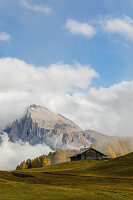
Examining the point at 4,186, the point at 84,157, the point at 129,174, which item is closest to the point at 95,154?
the point at 84,157

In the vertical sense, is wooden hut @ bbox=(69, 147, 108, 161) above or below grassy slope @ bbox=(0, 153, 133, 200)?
above

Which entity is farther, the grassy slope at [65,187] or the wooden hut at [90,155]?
the wooden hut at [90,155]

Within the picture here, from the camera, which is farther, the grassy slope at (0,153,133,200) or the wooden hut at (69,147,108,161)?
the wooden hut at (69,147,108,161)

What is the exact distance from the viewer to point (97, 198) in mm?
23812

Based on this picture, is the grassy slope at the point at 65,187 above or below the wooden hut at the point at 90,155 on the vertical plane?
below

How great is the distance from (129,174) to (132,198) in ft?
90.2

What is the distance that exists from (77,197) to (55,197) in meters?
2.34

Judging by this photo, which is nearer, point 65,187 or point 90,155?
point 65,187

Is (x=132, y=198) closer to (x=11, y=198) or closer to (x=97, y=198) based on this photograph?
(x=97, y=198)

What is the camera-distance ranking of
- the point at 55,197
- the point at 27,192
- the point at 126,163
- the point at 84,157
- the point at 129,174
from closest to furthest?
the point at 55,197 < the point at 27,192 < the point at 129,174 < the point at 126,163 < the point at 84,157

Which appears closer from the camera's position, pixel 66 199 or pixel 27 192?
pixel 66 199

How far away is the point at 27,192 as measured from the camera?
25.7 m

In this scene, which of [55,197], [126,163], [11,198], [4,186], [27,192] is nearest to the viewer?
[11,198]

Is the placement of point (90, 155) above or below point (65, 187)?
above
